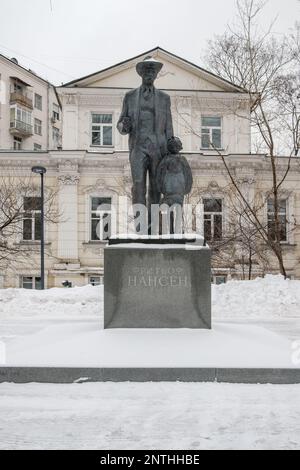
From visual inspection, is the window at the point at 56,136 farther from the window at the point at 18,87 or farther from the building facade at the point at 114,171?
the building facade at the point at 114,171

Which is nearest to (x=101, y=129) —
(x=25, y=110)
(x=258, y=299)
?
(x=258, y=299)

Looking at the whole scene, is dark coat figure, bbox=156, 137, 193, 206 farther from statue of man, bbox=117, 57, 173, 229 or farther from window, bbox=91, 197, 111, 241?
window, bbox=91, 197, 111, 241

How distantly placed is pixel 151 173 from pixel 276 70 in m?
13.4

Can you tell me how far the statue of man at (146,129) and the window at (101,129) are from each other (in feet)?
56.9

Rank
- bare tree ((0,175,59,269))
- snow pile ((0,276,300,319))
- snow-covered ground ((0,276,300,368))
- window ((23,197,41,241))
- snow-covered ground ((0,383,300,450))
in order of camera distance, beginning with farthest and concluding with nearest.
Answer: window ((23,197,41,241)) < bare tree ((0,175,59,269)) < snow pile ((0,276,300,319)) < snow-covered ground ((0,276,300,368)) < snow-covered ground ((0,383,300,450))

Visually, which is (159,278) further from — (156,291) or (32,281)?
(32,281)

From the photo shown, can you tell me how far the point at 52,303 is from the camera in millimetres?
15492

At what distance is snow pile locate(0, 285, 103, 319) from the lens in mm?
14453

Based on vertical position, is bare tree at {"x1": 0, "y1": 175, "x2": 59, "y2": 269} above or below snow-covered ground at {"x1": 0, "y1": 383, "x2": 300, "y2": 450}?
above

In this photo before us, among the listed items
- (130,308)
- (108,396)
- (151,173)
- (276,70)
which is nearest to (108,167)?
(276,70)

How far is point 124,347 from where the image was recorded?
6.46 metres

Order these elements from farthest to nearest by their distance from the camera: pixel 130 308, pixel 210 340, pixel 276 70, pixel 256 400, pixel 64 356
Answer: pixel 276 70 < pixel 130 308 < pixel 210 340 < pixel 64 356 < pixel 256 400

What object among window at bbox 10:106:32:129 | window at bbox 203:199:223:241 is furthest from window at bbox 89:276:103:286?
window at bbox 10:106:32:129
